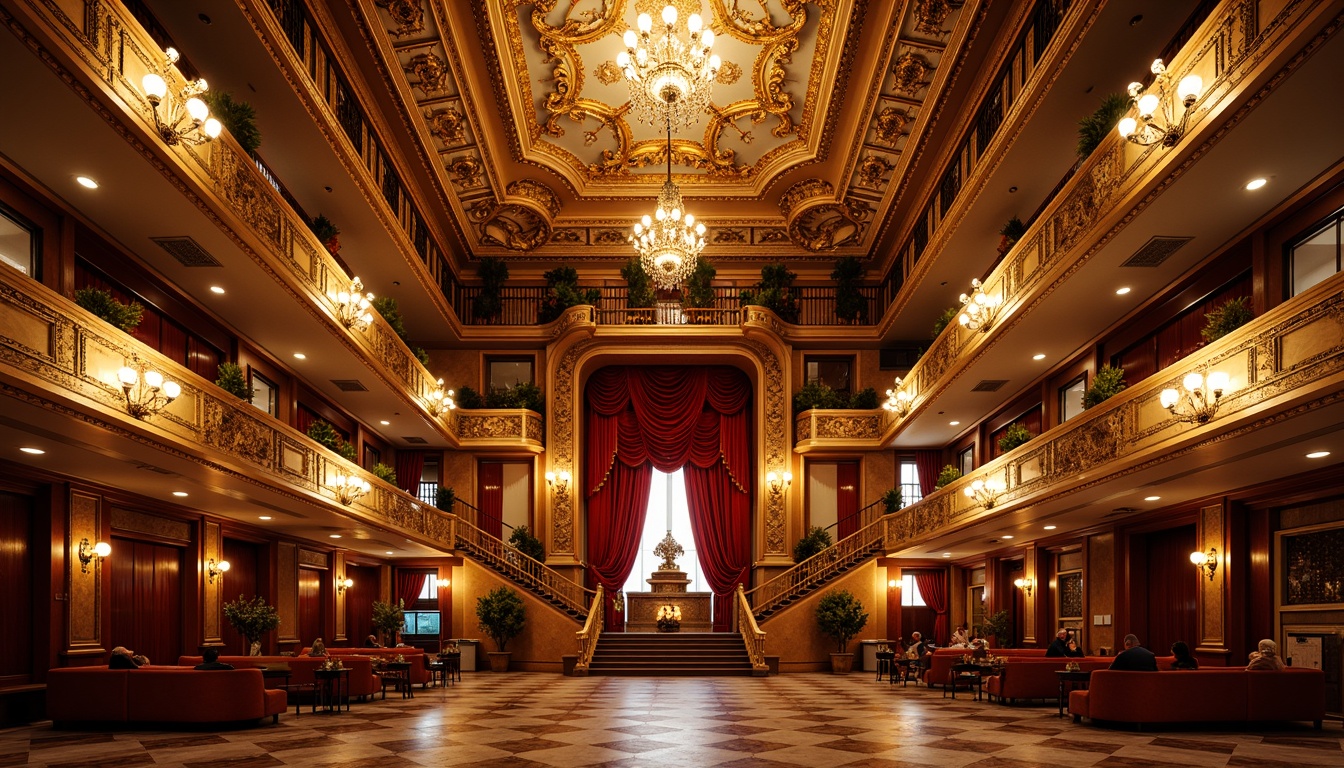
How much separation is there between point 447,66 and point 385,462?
1136cm

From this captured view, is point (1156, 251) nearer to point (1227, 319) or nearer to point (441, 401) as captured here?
point (1227, 319)

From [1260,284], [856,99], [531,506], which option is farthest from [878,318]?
[1260,284]

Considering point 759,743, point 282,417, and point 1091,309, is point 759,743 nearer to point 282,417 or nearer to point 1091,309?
point 1091,309

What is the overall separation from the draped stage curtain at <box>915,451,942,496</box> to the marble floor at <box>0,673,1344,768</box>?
39.1ft

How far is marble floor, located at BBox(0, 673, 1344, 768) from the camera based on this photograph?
30.4 feet

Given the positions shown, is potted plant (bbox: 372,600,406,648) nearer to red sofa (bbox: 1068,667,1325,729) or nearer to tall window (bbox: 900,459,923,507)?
tall window (bbox: 900,459,923,507)

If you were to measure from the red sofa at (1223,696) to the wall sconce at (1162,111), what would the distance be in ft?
18.8

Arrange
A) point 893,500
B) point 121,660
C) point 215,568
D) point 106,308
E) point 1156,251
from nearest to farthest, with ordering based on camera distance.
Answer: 1. point 106,308
2. point 121,660
3. point 1156,251
4. point 215,568
5. point 893,500

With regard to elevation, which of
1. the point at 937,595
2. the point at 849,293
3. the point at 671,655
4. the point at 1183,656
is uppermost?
the point at 849,293

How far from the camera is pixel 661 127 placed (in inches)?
933

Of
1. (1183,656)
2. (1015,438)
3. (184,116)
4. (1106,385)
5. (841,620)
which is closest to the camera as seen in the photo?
(184,116)

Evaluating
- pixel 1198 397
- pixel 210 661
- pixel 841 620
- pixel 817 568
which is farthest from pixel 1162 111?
pixel 817 568

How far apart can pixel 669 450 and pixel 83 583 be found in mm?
16207

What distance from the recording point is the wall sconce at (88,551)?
13.8 metres
